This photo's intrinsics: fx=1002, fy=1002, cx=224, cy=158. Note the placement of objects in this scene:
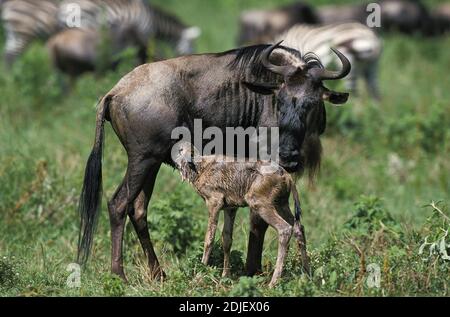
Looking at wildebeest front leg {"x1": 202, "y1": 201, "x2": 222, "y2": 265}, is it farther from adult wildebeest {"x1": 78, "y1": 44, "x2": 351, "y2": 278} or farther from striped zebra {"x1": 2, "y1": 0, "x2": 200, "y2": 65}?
striped zebra {"x1": 2, "y1": 0, "x2": 200, "y2": 65}

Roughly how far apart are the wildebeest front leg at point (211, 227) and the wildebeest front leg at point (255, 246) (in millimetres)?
374

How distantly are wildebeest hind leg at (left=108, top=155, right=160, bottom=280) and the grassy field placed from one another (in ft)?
0.63

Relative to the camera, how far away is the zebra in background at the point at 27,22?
17406 mm

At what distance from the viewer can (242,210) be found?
966cm

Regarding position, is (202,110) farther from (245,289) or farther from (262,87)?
(245,289)

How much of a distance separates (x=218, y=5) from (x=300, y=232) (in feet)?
53.0

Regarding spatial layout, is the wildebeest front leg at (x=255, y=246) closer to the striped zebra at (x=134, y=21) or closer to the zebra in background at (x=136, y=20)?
the striped zebra at (x=134, y=21)

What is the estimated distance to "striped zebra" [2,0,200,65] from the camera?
17.0m

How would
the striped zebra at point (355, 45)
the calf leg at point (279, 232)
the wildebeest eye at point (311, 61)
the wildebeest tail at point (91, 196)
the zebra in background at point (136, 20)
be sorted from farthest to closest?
the zebra in background at point (136, 20), the striped zebra at point (355, 45), the wildebeest tail at point (91, 196), the wildebeest eye at point (311, 61), the calf leg at point (279, 232)

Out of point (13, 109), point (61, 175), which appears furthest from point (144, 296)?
point (13, 109)

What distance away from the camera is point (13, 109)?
13141mm

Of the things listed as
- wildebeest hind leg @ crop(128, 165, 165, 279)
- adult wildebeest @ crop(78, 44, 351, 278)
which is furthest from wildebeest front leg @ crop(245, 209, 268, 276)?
wildebeest hind leg @ crop(128, 165, 165, 279)

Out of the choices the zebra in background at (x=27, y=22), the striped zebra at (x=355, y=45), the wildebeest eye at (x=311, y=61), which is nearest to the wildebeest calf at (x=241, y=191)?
the wildebeest eye at (x=311, y=61)
